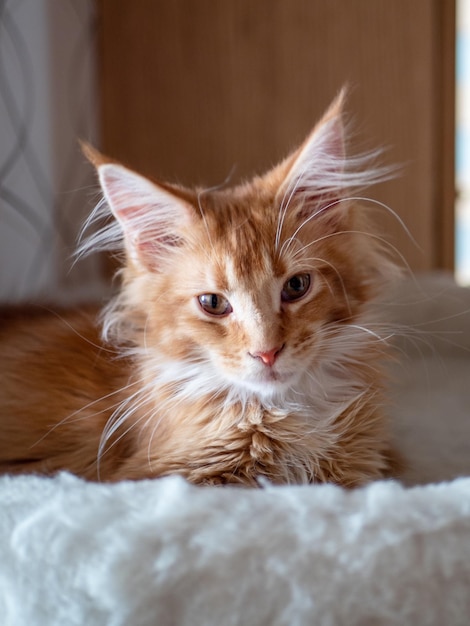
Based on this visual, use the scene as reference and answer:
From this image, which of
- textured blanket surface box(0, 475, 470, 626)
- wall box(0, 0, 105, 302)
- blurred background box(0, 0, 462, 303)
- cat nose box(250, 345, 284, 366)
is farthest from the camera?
blurred background box(0, 0, 462, 303)

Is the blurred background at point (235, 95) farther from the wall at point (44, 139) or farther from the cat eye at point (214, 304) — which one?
the cat eye at point (214, 304)

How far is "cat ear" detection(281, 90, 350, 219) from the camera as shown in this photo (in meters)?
1.09

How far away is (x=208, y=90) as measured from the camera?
264 cm

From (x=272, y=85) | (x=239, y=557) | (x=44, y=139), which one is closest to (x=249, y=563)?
(x=239, y=557)

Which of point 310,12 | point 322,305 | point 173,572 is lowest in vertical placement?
point 173,572

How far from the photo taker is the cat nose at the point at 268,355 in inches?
39.5

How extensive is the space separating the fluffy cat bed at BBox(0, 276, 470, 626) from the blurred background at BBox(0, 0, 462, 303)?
1695 mm

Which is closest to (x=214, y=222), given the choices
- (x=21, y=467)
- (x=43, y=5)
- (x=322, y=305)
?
(x=322, y=305)

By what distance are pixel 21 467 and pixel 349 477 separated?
569 millimetres

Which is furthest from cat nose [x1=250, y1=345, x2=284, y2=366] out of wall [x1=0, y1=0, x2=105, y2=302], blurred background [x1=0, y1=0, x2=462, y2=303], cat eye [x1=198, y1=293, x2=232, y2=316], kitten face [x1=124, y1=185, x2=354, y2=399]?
blurred background [x1=0, y1=0, x2=462, y2=303]

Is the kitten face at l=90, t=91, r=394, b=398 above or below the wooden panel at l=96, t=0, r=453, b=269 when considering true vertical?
below

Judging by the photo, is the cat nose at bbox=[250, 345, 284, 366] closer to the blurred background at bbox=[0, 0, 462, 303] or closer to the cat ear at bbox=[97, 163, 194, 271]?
the cat ear at bbox=[97, 163, 194, 271]

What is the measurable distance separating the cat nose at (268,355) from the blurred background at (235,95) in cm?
156

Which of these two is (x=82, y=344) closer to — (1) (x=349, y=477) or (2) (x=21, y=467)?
(2) (x=21, y=467)
